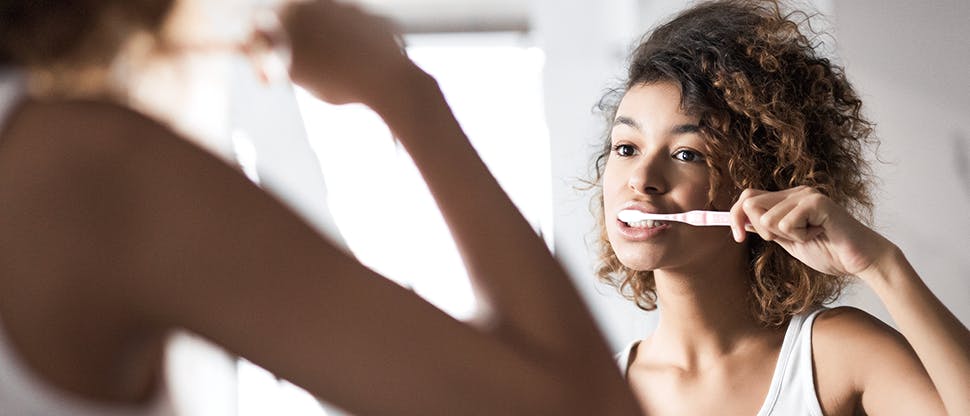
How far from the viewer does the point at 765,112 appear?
898 mm

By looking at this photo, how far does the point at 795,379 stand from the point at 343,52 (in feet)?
2.15

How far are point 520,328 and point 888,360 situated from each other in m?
0.61

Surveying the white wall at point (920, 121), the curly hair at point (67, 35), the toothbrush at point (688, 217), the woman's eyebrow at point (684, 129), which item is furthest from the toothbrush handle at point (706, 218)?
the curly hair at point (67, 35)

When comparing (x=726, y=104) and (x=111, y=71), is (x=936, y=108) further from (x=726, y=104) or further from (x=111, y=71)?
(x=111, y=71)

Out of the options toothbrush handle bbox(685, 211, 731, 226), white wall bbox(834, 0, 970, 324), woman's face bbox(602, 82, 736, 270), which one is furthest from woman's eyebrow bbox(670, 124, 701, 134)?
white wall bbox(834, 0, 970, 324)

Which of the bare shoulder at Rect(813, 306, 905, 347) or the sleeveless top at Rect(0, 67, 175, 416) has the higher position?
the bare shoulder at Rect(813, 306, 905, 347)

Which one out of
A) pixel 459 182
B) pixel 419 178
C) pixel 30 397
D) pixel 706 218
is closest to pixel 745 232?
pixel 706 218

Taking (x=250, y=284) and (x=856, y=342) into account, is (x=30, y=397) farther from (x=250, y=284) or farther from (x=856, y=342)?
(x=856, y=342)

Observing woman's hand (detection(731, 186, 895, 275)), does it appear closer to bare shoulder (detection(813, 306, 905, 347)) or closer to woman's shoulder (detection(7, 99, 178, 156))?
bare shoulder (detection(813, 306, 905, 347))

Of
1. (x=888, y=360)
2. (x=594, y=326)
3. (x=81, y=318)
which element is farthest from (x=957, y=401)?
(x=81, y=318)

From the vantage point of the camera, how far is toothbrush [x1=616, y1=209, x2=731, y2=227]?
0.79 metres

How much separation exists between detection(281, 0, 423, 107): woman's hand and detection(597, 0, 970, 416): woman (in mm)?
532

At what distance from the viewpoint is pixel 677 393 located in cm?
91

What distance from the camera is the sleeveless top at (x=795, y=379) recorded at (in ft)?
2.71
